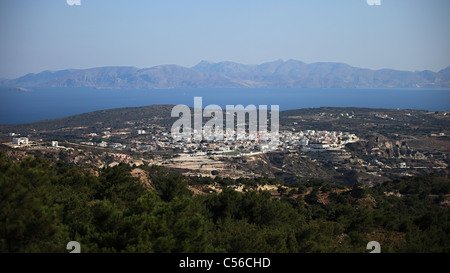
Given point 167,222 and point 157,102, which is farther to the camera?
point 157,102

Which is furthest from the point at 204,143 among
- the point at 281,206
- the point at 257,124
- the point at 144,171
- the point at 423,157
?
the point at 281,206

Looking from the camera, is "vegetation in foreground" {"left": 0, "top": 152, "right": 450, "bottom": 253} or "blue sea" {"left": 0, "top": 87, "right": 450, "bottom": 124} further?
"blue sea" {"left": 0, "top": 87, "right": 450, "bottom": 124}

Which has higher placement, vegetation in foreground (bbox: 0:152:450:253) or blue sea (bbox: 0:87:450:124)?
blue sea (bbox: 0:87:450:124)

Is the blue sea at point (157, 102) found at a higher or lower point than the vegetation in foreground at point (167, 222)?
higher

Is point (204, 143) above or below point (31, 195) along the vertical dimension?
below

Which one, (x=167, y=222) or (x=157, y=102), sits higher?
(x=157, y=102)

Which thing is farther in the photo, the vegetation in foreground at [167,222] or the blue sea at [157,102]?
the blue sea at [157,102]

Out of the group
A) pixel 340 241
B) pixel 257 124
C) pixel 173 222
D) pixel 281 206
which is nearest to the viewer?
pixel 173 222

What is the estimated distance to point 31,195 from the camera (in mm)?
6980

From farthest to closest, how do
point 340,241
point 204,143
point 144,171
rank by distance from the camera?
point 204,143, point 144,171, point 340,241

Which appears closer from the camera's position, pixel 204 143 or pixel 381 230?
pixel 381 230

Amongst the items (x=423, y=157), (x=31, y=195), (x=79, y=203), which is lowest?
(x=423, y=157)
